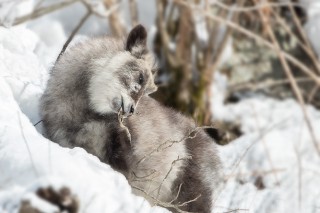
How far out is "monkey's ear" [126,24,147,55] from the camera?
376 centimetres

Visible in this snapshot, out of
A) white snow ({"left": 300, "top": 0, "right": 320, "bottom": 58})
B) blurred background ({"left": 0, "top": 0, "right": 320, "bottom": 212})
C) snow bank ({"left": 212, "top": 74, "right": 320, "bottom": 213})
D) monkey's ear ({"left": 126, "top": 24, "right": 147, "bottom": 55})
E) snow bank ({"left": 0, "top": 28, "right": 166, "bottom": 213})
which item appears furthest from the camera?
white snow ({"left": 300, "top": 0, "right": 320, "bottom": 58})

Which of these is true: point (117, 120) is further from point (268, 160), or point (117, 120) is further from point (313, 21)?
point (313, 21)

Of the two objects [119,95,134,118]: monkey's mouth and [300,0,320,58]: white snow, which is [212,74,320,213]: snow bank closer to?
[300,0,320,58]: white snow

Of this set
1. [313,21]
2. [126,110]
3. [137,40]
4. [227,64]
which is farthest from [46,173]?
[313,21]

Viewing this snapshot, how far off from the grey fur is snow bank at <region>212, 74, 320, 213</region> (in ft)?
1.62

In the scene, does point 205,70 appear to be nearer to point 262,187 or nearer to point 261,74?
point 261,74

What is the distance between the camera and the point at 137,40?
3.79 meters

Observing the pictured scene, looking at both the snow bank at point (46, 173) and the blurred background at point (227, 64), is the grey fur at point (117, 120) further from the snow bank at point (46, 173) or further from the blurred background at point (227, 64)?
the blurred background at point (227, 64)

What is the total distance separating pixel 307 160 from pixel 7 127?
13.1 ft

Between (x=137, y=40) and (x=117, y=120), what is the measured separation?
0.56 meters

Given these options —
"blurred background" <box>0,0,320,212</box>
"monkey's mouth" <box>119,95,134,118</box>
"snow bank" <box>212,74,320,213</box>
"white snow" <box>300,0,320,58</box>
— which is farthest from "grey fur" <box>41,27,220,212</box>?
"white snow" <box>300,0,320,58</box>

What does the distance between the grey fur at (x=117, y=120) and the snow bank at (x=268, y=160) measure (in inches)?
19.4

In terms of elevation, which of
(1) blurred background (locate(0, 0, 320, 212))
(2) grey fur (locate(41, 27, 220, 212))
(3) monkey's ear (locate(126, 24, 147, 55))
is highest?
(3) monkey's ear (locate(126, 24, 147, 55))

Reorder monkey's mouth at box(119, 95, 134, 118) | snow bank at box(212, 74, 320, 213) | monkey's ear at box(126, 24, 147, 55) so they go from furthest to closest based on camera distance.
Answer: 1. snow bank at box(212, 74, 320, 213)
2. monkey's ear at box(126, 24, 147, 55)
3. monkey's mouth at box(119, 95, 134, 118)
